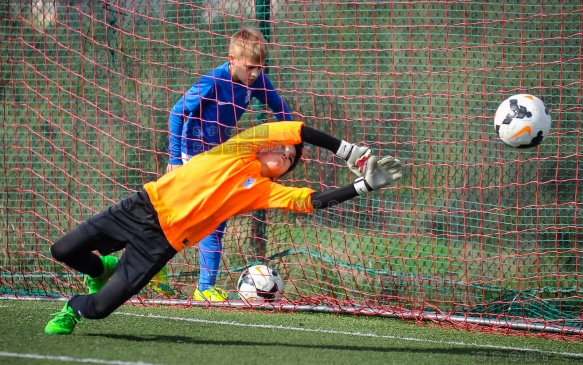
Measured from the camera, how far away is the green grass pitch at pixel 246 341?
4.15m

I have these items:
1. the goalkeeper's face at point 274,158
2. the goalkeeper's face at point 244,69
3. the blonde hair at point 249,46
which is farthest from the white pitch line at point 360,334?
the blonde hair at point 249,46

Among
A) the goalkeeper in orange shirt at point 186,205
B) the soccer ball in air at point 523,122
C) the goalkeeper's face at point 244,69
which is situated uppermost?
the goalkeeper's face at point 244,69

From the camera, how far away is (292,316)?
591cm

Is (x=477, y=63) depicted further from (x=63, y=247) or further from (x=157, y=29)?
(x=63, y=247)

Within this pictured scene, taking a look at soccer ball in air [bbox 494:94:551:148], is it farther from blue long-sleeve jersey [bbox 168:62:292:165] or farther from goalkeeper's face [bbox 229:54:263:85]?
goalkeeper's face [bbox 229:54:263:85]

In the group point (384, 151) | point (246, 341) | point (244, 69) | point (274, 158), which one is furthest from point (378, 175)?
point (384, 151)

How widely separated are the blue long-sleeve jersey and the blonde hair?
189mm

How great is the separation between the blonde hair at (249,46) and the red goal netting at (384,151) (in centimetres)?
45

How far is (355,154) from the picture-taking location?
444 centimetres

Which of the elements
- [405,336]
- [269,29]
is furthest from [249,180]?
[269,29]

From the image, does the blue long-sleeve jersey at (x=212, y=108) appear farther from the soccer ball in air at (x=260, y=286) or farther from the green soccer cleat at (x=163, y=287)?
the soccer ball in air at (x=260, y=286)

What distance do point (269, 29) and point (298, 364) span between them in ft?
11.1

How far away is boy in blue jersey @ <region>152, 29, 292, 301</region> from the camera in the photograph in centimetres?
594

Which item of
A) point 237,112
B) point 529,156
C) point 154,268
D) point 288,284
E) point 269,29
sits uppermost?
point 269,29
